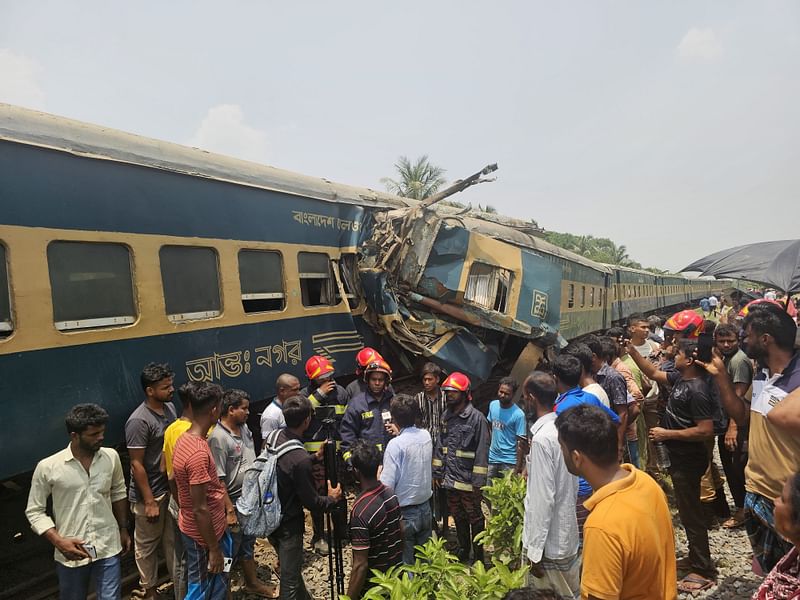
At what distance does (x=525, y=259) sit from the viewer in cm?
788

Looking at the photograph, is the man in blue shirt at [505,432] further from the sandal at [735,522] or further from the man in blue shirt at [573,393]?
the sandal at [735,522]

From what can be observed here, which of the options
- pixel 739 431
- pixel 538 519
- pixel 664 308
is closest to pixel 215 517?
pixel 538 519

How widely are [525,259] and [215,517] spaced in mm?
6033

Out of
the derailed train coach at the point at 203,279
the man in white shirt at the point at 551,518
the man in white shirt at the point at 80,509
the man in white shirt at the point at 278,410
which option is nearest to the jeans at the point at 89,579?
the man in white shirt at the point at 80,509

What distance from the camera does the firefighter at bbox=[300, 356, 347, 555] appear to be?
409cm

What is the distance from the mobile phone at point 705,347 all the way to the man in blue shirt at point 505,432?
148 cm

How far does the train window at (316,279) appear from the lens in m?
6.40

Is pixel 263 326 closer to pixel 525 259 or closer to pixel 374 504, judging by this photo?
pixel 374 504

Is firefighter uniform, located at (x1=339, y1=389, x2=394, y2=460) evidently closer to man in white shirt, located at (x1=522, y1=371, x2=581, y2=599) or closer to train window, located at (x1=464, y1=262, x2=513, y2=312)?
man in white shirt, located at (x1=522, y1=371, x2=581, y2=599)

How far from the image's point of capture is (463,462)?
4.17 metres

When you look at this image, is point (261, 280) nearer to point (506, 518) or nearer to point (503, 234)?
point (506, 518)

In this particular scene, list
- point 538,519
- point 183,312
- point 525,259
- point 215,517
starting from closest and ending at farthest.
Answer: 1. point 538,519
2. point 215,517
3. point 183,312
4. point 525,259

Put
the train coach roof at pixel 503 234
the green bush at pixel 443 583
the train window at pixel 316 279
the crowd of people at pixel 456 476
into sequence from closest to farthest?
the crowd of people at pixel 456 476 → the green bush at pixel 443 583 → the train window at pixel 316 279 → the train coach roof at pixel 503 234

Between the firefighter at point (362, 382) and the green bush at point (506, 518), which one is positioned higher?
the firefighter at point (362, 382)
